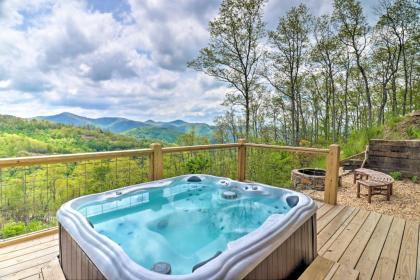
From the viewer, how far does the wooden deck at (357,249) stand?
1961 millimetres

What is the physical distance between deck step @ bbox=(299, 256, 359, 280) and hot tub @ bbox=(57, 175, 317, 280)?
0.09 m

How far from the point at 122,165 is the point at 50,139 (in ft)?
7.81

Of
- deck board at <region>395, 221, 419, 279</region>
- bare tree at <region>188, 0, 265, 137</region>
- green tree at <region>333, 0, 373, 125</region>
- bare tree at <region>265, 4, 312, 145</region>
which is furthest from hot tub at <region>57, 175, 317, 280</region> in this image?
green tree at <region>333, 0, 373, 125</region>

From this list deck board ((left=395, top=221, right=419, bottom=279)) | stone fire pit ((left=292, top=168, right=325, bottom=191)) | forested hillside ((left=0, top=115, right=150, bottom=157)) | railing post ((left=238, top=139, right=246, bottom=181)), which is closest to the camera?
deck board ((left=395, top=221, right=419, bottom=279))

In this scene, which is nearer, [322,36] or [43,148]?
[43,148]

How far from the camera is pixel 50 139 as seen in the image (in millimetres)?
7309

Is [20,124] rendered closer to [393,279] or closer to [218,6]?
[218,6]

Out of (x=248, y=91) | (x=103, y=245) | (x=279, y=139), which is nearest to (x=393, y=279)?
(x=103, y=245)

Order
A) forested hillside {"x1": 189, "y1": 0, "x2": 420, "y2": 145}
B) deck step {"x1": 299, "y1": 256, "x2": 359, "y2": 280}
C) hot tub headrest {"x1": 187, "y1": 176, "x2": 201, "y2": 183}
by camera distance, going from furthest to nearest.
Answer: forested hillside {"x1": 189, "y1": 0, "x2": 420, "y2": 145}
hot tub headrest {"x1": 187, "y1": 176, "x2": 201, "y2": 183}
deck step {"x1": 299, "y1": 256, "x2": 359, "y2": 280}

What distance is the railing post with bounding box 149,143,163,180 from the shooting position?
3.21 m

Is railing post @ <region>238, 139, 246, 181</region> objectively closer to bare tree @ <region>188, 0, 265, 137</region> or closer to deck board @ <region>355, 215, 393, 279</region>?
deck board @ <region>355, 215, 393, 279</region>

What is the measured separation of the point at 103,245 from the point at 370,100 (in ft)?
31.5

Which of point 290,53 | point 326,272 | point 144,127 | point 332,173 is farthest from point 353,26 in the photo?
point 144,127

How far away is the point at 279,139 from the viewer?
30.6ft
